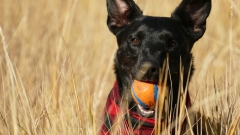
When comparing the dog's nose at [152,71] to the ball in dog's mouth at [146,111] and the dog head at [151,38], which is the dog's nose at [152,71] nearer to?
the dog head at [151,38]

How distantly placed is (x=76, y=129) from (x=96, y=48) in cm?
376

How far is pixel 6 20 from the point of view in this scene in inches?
306

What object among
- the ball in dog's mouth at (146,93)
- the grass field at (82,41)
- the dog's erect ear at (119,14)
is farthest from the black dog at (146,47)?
the grass field at (82,41)

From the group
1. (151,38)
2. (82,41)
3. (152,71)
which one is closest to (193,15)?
(151,38)

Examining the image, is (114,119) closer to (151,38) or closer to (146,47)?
(146,47)

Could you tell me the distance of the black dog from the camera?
4191mm

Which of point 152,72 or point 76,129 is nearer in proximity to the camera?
point 76,129

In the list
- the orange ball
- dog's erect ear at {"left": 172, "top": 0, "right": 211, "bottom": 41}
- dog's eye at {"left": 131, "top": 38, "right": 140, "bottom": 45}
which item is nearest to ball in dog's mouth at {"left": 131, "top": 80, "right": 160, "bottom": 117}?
the orange ball

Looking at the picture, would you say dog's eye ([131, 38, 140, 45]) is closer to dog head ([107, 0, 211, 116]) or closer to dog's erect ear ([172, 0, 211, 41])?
dog head ([107, 0, 211, 116])

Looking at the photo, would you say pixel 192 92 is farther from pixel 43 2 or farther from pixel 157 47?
pixel 43 2

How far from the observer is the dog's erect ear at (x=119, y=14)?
16.0 feet

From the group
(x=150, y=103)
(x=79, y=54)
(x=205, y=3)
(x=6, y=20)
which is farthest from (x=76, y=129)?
→ (x=6, y=20)

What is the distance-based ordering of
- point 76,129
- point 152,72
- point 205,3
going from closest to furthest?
point 76,129 < point 152,72 < point 205,3

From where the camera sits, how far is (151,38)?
4453 mm
